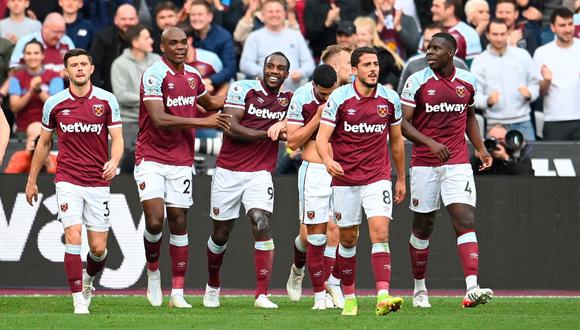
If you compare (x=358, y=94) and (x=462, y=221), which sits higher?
(x=358, y=94)

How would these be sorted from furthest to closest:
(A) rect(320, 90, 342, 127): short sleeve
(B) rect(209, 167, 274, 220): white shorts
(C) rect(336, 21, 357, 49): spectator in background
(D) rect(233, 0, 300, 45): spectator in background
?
(D) rect(233, 0, 300, 45): spectator in background → (C) rect(336, 21, 357, 49): spectator in background → (B) rect(209, 167, 274, 220): white shorts → (A) rect(320, 90, 342, 127): short sleeve

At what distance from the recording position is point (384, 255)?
12.8 metres

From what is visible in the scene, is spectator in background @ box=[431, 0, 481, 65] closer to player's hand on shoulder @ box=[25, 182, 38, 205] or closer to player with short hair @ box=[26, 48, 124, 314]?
player with short hair @ box=[26, 48, 124, 314]

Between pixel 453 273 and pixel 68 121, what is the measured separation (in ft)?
19.1

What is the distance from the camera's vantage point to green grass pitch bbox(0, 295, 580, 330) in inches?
474

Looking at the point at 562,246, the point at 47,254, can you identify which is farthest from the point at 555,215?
the point at 47,254

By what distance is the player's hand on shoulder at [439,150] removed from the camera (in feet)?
44.9

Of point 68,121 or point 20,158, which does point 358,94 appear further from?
point 20,158

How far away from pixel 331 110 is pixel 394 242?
190 inches

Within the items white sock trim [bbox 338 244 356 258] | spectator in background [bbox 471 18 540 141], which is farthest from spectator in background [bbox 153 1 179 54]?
white sock trim [bbox 338 244 356 258]

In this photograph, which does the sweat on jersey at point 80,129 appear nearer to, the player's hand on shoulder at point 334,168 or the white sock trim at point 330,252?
the player's hand on shoulder at point 334,168

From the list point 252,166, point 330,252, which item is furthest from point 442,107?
point 252,166

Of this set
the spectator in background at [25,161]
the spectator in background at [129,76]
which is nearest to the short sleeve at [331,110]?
the spectator in background at [25,161]

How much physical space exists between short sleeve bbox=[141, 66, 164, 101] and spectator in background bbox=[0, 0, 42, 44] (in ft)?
21.9
